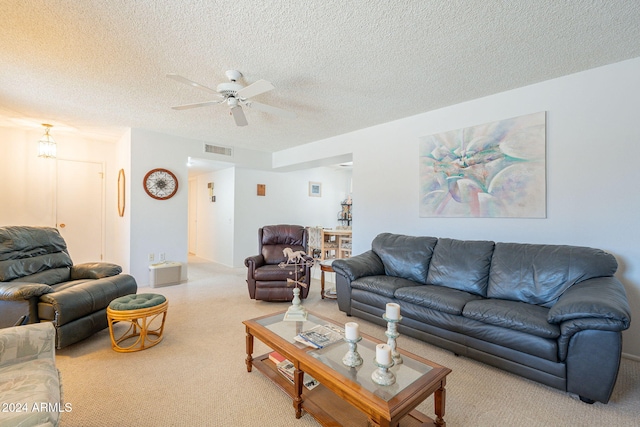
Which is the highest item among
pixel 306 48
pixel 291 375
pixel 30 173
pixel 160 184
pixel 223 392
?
pixel 306 48

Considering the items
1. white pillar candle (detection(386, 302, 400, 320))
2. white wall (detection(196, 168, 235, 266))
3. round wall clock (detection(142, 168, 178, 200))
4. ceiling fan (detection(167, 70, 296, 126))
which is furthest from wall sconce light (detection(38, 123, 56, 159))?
white pillar candle (detection(386, 302, 400, 320))

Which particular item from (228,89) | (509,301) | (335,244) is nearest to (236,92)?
(228,89)

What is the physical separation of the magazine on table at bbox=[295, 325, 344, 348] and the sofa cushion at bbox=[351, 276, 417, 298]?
945 mm

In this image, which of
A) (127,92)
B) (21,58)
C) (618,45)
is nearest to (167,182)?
(127,92)

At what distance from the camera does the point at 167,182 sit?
185 inches

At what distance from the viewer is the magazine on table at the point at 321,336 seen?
1.80 metres

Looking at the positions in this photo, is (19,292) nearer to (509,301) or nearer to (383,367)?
(383,367)

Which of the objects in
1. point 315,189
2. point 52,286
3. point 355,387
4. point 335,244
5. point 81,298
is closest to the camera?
point 355,387

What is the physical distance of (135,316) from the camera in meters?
2.32

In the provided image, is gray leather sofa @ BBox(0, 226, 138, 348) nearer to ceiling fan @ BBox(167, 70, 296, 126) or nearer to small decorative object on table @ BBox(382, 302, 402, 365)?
ceiling fan @ BBox(167, 70, 296, 126)

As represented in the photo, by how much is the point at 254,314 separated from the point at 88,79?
117 inches

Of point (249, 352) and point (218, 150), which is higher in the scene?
point (218, 150)

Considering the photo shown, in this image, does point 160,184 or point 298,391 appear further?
point 160,184

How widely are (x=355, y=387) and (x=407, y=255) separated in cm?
215
